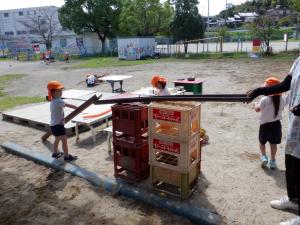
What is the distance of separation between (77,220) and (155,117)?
1.73m

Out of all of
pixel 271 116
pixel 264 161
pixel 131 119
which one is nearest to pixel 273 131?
pixel 271 116

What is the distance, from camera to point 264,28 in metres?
24.5

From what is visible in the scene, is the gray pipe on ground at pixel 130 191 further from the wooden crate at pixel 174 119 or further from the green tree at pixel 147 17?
the green tree at pixel 147 17

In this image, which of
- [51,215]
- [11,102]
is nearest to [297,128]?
[51,215]

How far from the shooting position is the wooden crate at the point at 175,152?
12.9 feet

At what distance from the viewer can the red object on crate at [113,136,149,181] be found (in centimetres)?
448

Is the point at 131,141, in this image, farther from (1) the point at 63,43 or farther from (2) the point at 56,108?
(1) the point at 63,43

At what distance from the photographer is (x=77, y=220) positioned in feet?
12.7

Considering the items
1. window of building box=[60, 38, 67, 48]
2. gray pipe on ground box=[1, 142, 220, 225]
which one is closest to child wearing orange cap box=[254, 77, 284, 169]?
gray pipe on ground box=[1, 142, 220, 225]

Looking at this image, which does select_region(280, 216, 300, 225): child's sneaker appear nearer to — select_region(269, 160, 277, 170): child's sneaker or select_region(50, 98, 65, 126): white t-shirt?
select_region(269, 160, 277, 170): child's sneaker

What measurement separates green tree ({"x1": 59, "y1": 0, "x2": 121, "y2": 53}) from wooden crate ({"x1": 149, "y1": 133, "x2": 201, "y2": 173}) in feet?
123

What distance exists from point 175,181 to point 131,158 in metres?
0.81

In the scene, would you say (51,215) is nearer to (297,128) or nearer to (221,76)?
(297,128)

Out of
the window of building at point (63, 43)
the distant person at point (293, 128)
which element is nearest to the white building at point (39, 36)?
the window of building at point (63, 43)
